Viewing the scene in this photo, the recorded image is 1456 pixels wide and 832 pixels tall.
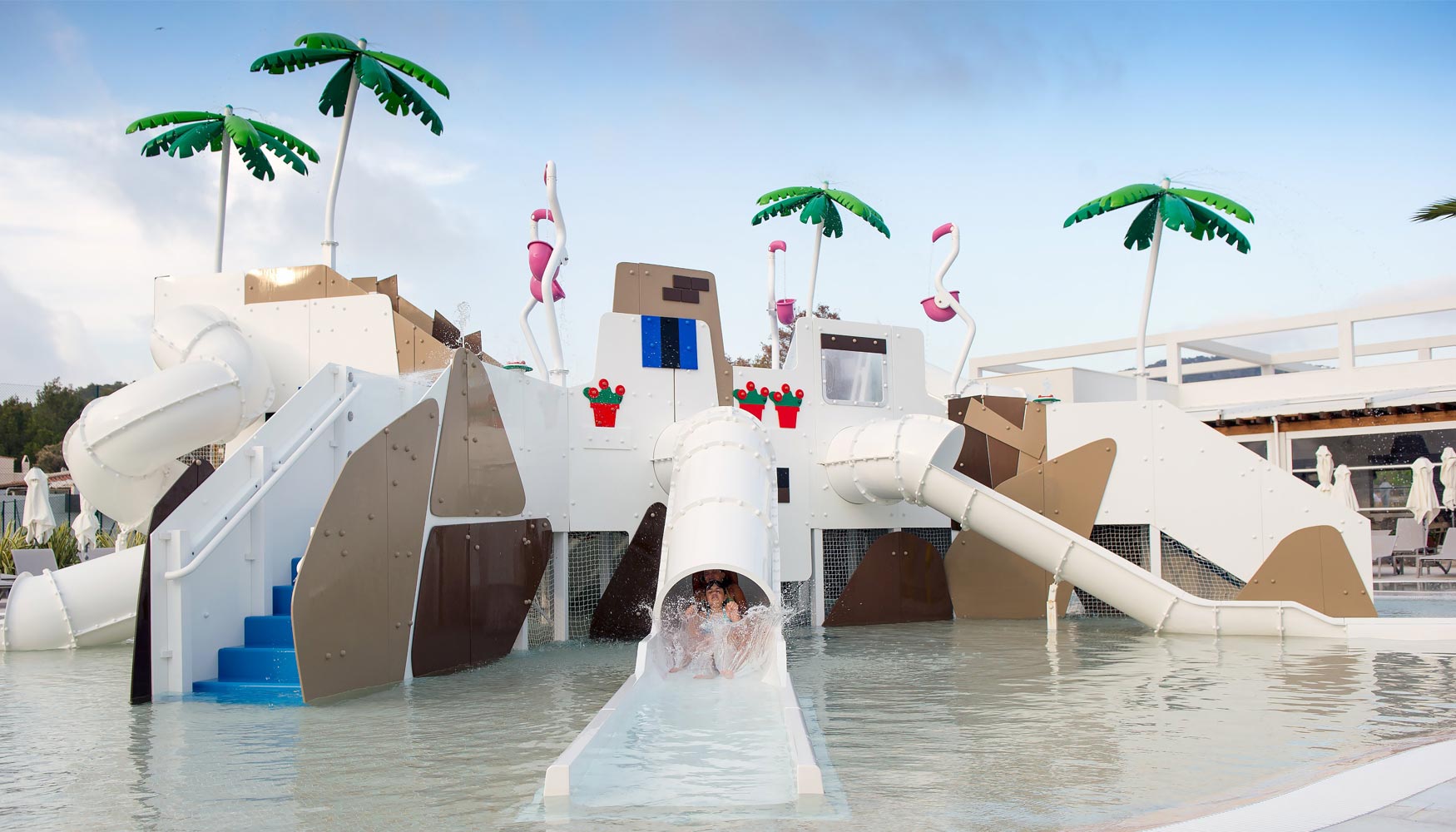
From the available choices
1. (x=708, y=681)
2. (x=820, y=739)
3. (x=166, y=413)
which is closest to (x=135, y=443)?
(x=166, y=413)

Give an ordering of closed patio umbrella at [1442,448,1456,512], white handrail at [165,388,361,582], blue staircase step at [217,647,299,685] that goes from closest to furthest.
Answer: white handrail at [165,388,361,582] < blue staircase step at [217,647,299,685] < closed patio umbrella at [1442,448,1456,512]

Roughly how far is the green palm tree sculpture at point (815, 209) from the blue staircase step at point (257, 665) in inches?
360

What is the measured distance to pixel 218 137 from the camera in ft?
43.9

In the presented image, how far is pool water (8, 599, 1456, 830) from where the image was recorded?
449 cm

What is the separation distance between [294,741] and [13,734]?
1.76 m

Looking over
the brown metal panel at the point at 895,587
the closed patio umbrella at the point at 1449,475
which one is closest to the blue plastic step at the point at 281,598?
the brown metal panel at the point at 895,587

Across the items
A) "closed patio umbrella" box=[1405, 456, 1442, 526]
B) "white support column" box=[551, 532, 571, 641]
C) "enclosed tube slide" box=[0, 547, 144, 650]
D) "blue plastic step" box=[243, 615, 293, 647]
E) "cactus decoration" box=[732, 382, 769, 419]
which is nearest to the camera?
"blue plastic step" box=[243, 615, 293, 647]

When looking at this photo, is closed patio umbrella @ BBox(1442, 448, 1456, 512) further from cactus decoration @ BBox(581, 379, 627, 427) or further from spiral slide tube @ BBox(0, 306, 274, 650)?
spiral slide tube @ BBox(0, 306, 274, 650)

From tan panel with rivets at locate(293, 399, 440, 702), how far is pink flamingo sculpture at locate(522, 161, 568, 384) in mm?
3169

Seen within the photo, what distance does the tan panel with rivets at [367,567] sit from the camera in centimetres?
705

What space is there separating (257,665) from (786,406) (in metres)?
6.74

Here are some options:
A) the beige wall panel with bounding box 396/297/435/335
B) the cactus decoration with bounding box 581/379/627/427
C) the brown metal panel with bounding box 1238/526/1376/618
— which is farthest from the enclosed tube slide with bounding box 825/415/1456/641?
the beige wall panel with bounding box 396/297/435/335

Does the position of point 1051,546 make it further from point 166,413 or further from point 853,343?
point 166,413

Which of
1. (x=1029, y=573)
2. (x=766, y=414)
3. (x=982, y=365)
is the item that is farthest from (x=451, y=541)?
(x=982, y=365)
